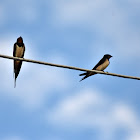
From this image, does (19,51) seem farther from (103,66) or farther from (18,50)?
(103,66)

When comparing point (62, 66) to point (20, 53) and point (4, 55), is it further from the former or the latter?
point (20, 53)

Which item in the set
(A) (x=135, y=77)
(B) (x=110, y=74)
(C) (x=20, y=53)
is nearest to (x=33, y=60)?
(B) (x=110, y=74)

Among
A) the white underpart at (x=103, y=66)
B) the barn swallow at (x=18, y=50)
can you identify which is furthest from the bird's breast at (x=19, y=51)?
the white underpart at (x=103, y=66)

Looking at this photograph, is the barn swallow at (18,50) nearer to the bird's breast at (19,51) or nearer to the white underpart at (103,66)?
the bird's breast at (19,51)

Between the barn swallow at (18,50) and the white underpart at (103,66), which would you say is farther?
the white underpart at (103,66)

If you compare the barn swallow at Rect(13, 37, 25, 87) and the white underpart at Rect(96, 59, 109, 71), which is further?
the white underpart at Rect(96, 59, 109, 71)

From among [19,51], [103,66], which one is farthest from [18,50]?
[103,66]

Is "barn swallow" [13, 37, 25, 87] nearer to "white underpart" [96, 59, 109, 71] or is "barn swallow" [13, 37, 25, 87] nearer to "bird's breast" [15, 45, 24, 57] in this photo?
"bird's breast" [15, 45, 24, 57]

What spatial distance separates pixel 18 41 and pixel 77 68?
5.57 meters

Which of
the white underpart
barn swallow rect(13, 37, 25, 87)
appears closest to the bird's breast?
barn swallow rect(13, 37, 25, 87)

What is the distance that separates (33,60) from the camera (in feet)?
18.8

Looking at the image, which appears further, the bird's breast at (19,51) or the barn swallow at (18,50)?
the bird's breast at (19,51)

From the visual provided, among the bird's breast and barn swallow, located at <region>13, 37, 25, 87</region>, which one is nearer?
barn swallow, located at <region>13, 37, 25, 87</region>

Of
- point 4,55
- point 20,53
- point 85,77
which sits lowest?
point 4,55
